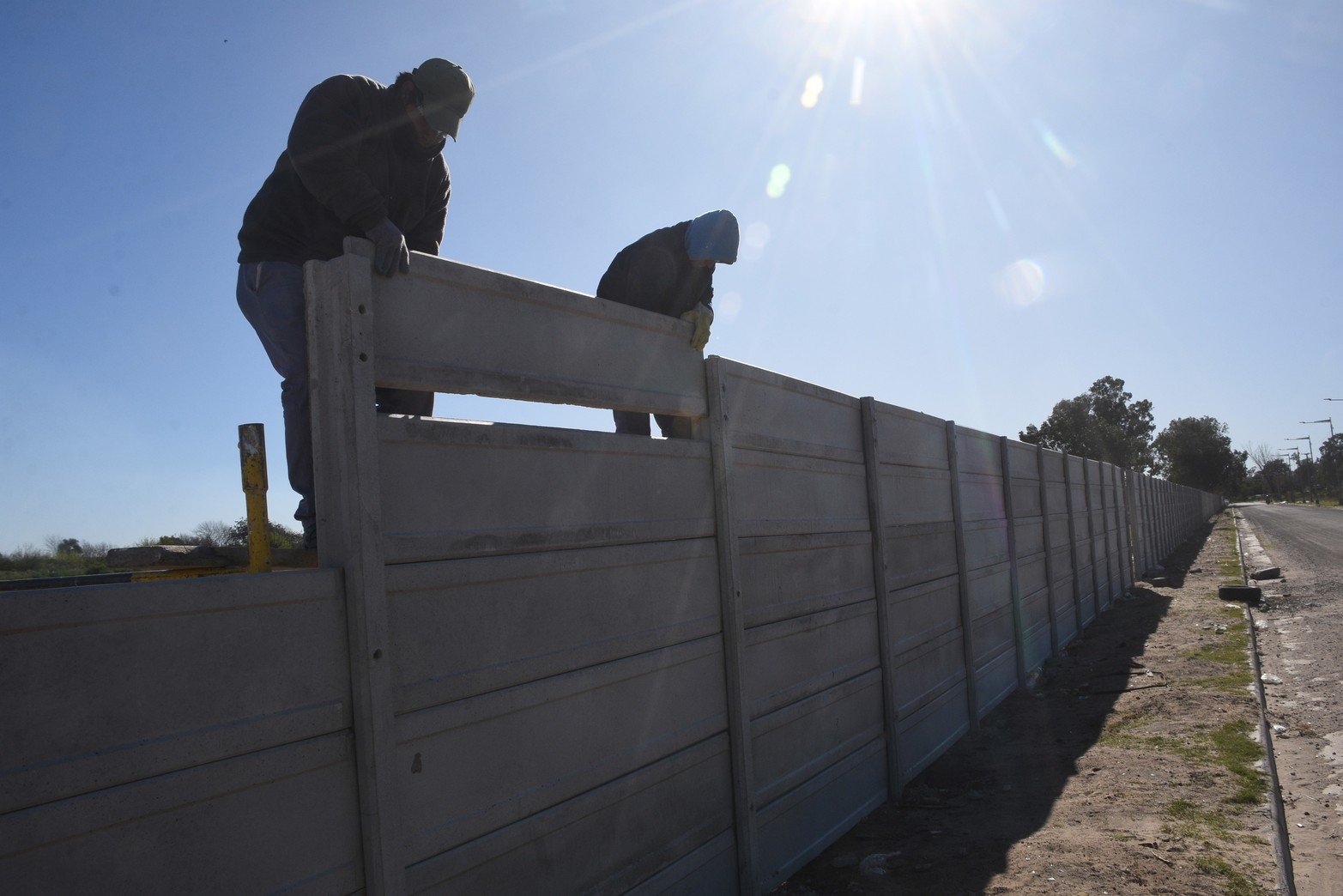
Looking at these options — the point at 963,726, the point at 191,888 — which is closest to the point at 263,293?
the point at 191,888

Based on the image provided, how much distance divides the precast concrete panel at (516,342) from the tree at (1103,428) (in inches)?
2660

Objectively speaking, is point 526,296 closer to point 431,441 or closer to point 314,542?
point 431,441

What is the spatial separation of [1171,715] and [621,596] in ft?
16.7

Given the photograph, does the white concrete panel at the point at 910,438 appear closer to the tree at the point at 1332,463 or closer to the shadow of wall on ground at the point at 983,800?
the shadow of wall on ground at the point at 983,800

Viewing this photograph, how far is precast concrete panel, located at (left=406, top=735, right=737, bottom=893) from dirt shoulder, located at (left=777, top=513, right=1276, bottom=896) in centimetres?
75

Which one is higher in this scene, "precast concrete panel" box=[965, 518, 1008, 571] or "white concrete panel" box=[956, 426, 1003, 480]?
"white concrete panel" box=[956, 426, 1003, 480]

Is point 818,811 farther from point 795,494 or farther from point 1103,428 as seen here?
point 1103,428

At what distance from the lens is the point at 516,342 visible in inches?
98.2

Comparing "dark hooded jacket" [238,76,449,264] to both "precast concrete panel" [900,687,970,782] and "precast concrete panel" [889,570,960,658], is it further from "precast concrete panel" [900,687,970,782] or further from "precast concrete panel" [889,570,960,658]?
"precast concrete panel" [900,687,970,782]

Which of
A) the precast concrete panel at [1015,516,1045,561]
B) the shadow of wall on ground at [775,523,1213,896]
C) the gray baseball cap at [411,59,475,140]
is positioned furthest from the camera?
the precast concrete panel at [1015,516,1045,561]

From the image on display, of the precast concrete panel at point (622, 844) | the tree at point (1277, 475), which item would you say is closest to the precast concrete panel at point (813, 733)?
the precast concrete panel at point (622, 844)

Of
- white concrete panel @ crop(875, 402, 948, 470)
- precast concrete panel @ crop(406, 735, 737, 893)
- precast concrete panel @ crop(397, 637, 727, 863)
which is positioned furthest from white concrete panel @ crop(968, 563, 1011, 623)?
precast concrete panel @ crop(397, 637, 727, 863)

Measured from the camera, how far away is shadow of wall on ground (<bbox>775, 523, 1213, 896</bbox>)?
3.71 meters

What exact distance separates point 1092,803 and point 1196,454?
9587 cm
